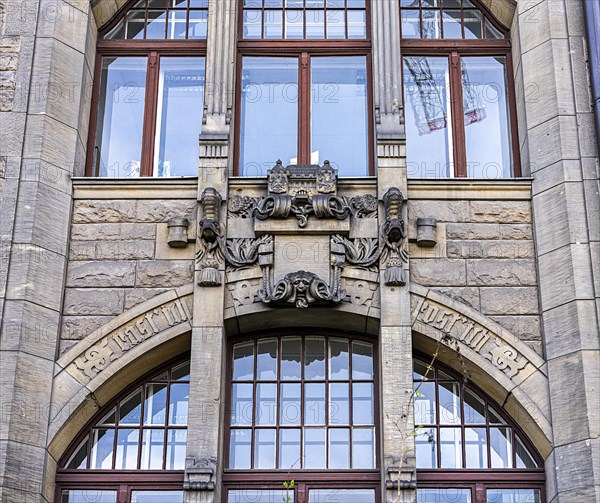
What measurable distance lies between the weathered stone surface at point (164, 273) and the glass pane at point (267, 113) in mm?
1836

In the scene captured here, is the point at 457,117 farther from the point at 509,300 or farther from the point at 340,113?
the point at 509,300

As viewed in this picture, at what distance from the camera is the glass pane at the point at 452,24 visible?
1873cm

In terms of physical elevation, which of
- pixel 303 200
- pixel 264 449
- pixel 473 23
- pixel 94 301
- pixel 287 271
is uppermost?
pixel 473 23

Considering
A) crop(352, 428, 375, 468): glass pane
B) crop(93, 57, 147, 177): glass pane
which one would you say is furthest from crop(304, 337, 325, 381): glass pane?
crop(93, 57, 147, 177): glass pane

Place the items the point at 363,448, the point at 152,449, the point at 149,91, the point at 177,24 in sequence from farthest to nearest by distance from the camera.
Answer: the point at 177,24
the point at 149,91
the point at 152,449
the point at 363,448

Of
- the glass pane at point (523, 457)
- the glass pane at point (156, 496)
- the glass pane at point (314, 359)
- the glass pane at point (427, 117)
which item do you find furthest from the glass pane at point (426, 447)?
the glass pane at point (427, 117)

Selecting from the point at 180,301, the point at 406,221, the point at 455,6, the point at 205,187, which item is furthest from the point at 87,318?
the point at 455,6

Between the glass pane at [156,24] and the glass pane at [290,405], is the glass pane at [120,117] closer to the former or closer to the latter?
the glass pane at [156,24]

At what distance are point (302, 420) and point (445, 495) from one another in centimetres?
202

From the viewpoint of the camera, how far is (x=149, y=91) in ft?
59.7

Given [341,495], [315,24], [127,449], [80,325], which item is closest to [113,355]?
[80,325]

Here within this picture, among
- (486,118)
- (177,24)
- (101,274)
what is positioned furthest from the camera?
(177,24)

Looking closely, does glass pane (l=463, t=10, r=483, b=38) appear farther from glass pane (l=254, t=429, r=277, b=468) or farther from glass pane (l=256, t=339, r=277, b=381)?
glass pane (l=254, t=429, r=277, b=468)

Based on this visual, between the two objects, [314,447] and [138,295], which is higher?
[138,295]
